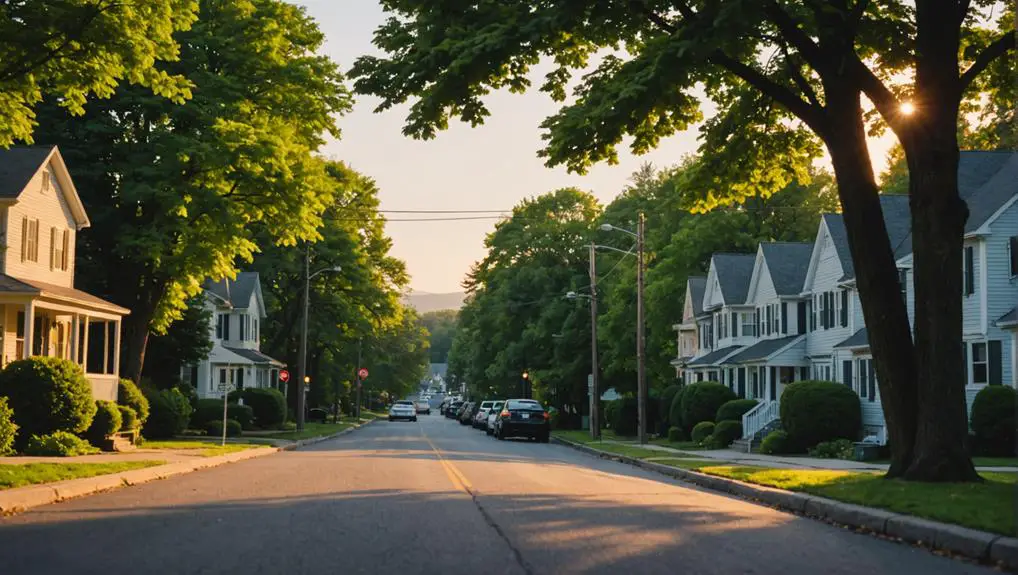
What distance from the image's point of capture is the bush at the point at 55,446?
1106 inches

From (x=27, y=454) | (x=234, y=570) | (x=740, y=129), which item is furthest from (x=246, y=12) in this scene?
(x=234, y=570)

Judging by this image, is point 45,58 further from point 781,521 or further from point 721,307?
point 721,307

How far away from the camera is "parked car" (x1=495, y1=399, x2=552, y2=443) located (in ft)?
170

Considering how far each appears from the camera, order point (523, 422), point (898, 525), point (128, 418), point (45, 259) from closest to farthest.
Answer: point (898, 525) → point (128, 418) → point (45, 259) → point (523, 422)

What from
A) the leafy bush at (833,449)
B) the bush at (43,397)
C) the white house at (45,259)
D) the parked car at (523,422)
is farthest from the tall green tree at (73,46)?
the parked car at (523,422)

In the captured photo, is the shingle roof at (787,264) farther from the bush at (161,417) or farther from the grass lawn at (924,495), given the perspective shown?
the grass lawn at (924,495)

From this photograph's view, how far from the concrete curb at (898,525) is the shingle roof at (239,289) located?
55514 mm

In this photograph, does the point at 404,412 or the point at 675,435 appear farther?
the point at 404,412

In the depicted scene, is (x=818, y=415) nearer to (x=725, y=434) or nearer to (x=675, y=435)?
(x=725, y=434)

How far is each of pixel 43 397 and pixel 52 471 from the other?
10.2 meters

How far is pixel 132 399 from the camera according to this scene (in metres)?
37.0

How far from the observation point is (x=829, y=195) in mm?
68875

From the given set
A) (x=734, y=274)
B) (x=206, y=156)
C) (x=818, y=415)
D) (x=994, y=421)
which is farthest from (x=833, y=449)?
(x=734, y=274)

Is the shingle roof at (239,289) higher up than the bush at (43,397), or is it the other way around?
the shingle roof at (239,289)
